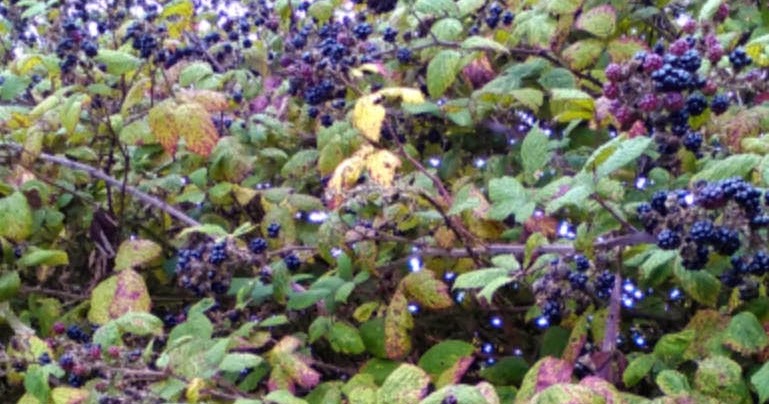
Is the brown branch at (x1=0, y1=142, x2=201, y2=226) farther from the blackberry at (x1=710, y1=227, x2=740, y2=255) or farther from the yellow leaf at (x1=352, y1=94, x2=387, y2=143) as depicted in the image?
the blackberry at (x1=710, y1=227, x2=740, y2=255)

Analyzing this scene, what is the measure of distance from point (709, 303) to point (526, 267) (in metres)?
0.34

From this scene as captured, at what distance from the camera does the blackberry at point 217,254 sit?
2.30m

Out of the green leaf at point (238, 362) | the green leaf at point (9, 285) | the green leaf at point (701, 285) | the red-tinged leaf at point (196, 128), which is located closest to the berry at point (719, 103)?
the green leaf at point (701, 285)

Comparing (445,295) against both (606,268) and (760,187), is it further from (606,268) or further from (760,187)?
(760,187)

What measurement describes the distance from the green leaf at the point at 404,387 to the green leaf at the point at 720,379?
467mm

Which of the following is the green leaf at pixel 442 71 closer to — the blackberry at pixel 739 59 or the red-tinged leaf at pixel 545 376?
the blackberry at pixel 739 59

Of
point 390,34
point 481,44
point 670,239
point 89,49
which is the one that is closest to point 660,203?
point 670,239

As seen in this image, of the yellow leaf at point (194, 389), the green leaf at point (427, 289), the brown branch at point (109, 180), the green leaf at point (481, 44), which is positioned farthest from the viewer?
the brown branch at point (109, 180)

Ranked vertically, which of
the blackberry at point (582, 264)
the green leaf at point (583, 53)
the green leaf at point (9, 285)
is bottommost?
the green leaf at point (9, 285)

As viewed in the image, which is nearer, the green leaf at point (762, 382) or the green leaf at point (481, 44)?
the green leaf at point (762, 382)

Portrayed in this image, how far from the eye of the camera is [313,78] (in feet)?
8.10

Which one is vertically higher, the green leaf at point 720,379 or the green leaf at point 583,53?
the green leaf at point 583,53

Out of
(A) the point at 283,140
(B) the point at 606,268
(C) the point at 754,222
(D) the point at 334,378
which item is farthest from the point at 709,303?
(A) the point at 283,140

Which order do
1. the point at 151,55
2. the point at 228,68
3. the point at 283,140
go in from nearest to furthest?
1. the point at 151,55
2. the point at 283,140
3. the point at 228,68
